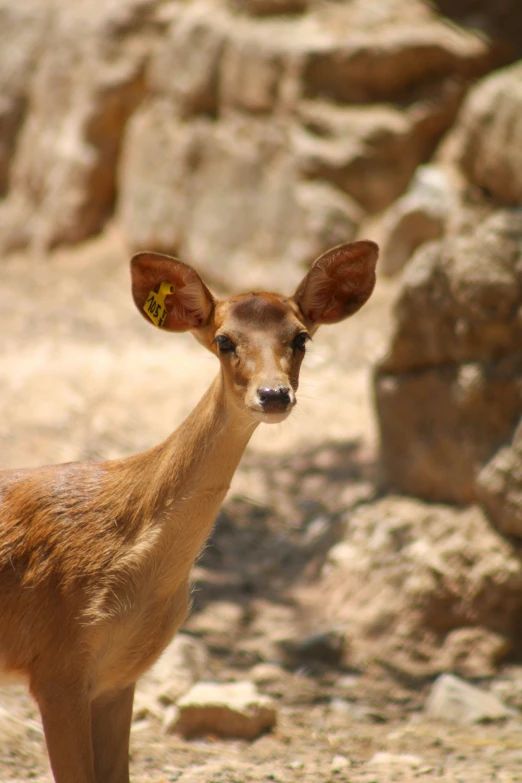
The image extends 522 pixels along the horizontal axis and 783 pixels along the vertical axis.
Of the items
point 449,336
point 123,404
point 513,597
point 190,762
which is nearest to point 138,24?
point 123,404

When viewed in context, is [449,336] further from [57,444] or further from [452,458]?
[57,444]

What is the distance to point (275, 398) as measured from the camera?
3.06 meters

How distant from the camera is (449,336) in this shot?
19.7 feet

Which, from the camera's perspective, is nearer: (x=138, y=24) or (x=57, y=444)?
(x=57, y=444)

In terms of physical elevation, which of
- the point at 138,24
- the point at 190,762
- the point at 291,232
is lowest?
the point at 190,762

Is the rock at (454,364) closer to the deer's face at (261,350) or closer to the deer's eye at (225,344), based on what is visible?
the deer's face at (261,350)

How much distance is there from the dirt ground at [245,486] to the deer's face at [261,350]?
0.68ft

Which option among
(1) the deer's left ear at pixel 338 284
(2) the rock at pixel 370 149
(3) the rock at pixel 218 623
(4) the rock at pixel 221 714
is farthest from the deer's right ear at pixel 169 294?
(2) the rock at pixel 370 149

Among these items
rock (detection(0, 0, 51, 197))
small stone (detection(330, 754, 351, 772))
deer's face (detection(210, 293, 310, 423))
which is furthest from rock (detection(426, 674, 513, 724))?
rock (detection(0, 0, 51, 197))

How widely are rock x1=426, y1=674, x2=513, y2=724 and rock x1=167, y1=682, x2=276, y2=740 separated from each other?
0.85 meters

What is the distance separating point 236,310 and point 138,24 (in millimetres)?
11492

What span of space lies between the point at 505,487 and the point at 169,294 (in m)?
2.67

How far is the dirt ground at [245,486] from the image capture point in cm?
434

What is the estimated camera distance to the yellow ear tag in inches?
139
